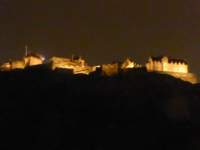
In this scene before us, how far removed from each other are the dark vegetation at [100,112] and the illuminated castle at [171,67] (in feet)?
16.3

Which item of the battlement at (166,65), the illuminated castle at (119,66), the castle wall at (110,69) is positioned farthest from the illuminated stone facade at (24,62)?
the battlement at (166,65)

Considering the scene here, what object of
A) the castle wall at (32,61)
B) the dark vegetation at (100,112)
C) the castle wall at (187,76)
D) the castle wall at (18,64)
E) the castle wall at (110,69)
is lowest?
the dark vegetation at (100,112)

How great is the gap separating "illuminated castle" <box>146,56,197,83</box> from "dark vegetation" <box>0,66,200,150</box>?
4954 mm

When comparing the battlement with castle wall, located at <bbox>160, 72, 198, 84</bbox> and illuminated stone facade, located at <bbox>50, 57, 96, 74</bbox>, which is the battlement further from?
illuminated stone facade, located at <bbox>50, 57, 96, 74</bbox>

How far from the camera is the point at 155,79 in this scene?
105938 millimetres

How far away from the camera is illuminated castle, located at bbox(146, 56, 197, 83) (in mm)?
113000

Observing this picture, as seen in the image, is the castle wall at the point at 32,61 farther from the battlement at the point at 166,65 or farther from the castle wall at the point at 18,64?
the battlement at the point at 166,65

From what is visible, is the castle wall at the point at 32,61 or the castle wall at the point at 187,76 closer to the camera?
the castle wall at the point at 187,76

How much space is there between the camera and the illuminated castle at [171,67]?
371 ft

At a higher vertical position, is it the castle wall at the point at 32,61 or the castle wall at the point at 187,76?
the castle wall at the point at 32,61

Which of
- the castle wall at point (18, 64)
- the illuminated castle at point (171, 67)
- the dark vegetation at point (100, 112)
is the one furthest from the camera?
the castle wall at point (18, 64)

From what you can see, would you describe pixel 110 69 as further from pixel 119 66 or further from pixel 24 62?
pixel 24 62

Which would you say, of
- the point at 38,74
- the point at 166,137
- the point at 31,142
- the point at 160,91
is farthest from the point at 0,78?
the point at 166,137

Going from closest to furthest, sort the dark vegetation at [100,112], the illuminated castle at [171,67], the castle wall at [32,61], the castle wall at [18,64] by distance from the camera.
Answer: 1. the dark vegetation at [100,112]
2. the illuminated castle at [171,67]
3. the castle wall at [32,61]
4. the castle wall at [18,64]
